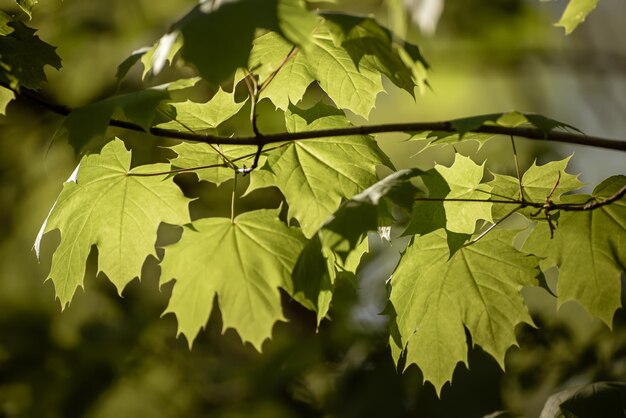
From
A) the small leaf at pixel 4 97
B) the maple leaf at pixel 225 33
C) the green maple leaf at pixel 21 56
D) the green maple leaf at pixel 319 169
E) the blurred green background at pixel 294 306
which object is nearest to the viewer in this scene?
the maple leaf at pixel 225 33

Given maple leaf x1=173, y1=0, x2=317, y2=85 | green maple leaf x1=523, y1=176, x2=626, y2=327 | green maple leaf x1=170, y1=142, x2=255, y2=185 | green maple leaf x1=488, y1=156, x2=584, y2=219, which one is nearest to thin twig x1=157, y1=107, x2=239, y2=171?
green maple leaf x1=170, y1=142, x2=255, y2=185

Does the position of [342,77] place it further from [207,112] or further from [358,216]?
[358,216]

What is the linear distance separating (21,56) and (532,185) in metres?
0.95

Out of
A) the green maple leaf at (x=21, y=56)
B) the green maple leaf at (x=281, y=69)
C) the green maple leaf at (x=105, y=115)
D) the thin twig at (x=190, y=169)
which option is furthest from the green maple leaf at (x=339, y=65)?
the green maple leaf at (x=21, y=56)

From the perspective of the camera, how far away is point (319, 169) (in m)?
1.25

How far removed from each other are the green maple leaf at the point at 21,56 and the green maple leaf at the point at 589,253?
37.5 inches

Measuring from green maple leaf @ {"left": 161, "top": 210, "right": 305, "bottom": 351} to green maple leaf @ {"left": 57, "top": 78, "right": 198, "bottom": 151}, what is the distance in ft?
1.01

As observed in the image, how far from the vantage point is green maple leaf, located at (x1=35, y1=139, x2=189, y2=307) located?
1.32m

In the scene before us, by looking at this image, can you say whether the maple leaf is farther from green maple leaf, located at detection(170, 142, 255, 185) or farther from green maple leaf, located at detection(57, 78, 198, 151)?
green maple leaf, located at detection(170, 142, 255, 185)

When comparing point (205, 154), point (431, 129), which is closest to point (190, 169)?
point (205, 154)

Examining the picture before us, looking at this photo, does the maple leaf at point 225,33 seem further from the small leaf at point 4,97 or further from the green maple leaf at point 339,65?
the small leaf at point 4,97

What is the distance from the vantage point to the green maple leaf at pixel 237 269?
124 cm

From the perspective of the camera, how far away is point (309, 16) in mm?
880

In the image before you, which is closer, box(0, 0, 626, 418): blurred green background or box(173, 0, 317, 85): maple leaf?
box(173, 0, 317, 85): maple leaf
